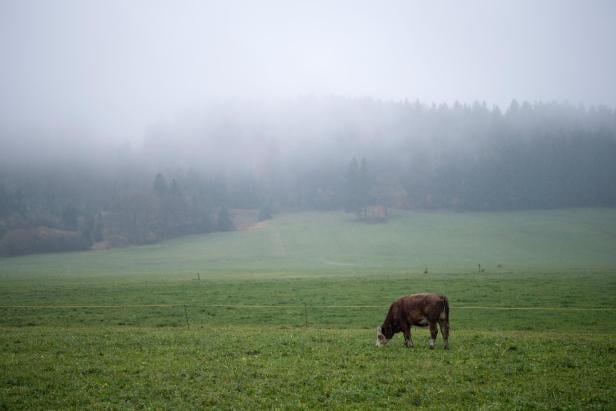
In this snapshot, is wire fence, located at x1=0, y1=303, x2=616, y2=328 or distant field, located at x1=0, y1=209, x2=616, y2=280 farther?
distant field, located at x1=0, y1=209, x2=616, y2=280

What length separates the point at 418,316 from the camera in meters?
19.0

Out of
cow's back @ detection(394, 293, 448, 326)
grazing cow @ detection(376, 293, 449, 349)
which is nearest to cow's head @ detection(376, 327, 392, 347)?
grazing cow @ detection(376, 293, 449, 349)

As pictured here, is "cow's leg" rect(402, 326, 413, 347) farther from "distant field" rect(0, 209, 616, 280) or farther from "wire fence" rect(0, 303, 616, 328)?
"distant field" rect(0, 209, 616, 280)

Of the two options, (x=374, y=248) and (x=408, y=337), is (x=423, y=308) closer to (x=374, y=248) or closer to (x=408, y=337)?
(x=408, y=337)

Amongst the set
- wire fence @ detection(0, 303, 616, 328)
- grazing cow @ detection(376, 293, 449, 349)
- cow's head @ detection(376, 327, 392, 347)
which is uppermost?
grazing cow @ detection(376, 293, 449, 349)

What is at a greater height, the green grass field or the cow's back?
the cow's back

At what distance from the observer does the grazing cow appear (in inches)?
734

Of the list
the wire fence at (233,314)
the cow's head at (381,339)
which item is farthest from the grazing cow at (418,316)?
the wire fence at (233,314)

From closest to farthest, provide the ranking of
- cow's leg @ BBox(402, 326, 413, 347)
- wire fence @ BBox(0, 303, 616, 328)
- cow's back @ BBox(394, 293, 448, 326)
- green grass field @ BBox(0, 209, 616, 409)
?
green grass field @ BBox(0, 209, 616, 409) → cow's back @ BBox(394, 293, 448, 326) → cow's leg @ BBox(402, 326, 413, 347) → wire fence @ BBox(0, 303, 616, 328)

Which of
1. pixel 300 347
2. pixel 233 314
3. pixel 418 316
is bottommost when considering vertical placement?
pixel 233 314

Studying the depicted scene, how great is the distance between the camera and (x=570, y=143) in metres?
185

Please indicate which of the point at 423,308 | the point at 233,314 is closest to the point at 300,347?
the point at 423,308

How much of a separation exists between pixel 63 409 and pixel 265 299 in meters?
28.9

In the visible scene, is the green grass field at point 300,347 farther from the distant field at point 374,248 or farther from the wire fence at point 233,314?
the distant field at point 374,248
